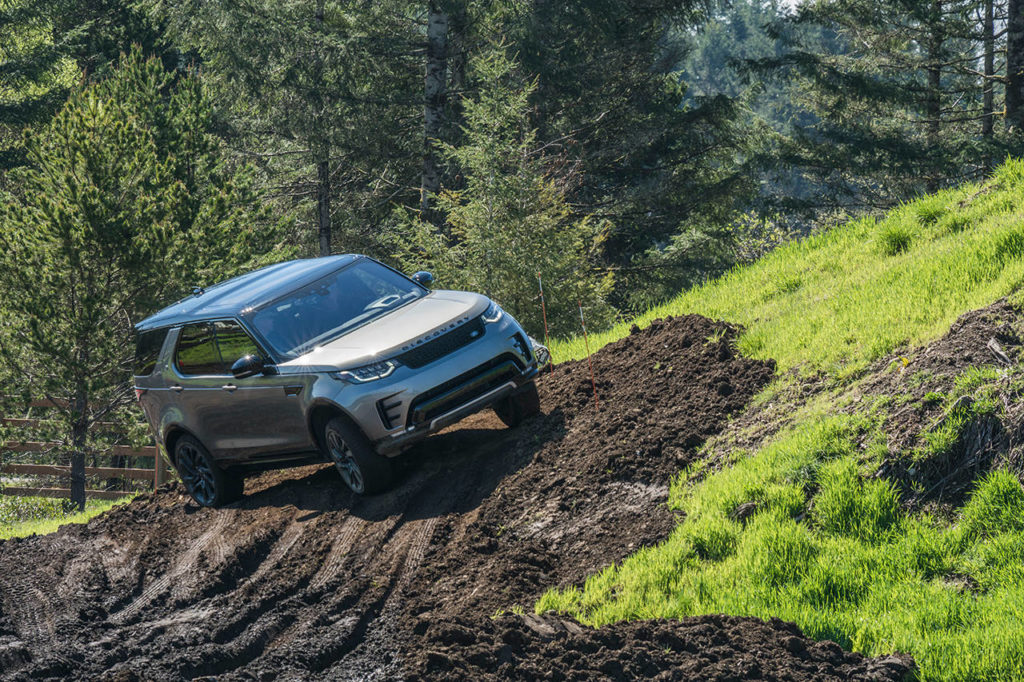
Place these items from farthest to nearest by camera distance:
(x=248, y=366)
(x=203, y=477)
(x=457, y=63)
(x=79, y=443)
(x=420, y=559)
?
(x=457, y=63), (x=79, y=443), (x=203, y=477), (x=248, y=366), (x=420, y=559)

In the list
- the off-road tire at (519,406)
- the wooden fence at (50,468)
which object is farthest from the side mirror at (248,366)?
the wooden fence at (50,468)

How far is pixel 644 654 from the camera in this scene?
5.55 metres

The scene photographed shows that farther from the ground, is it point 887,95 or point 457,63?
point 457,63

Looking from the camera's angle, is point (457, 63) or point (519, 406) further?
point (457, 63)

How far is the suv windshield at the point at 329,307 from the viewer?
10.1 meters

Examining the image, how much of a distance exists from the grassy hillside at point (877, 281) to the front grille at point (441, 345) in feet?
8.20

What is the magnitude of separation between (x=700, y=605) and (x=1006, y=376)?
8.33 ft

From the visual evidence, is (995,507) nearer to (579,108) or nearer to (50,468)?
(50,468)

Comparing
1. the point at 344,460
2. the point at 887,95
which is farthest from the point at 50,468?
the point at 887,95

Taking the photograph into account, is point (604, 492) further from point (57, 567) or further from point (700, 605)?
point (57, 567)

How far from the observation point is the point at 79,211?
17.3 meters

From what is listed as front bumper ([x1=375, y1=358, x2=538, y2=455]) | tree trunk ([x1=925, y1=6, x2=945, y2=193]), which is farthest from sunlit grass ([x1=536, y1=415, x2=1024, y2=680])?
tree trunk ([x1=925, y1=6, x2=945, y2=193])

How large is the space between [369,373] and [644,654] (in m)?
4.32

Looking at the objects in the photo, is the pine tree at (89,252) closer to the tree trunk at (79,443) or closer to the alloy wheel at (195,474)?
the tree trunk at (79,443)
